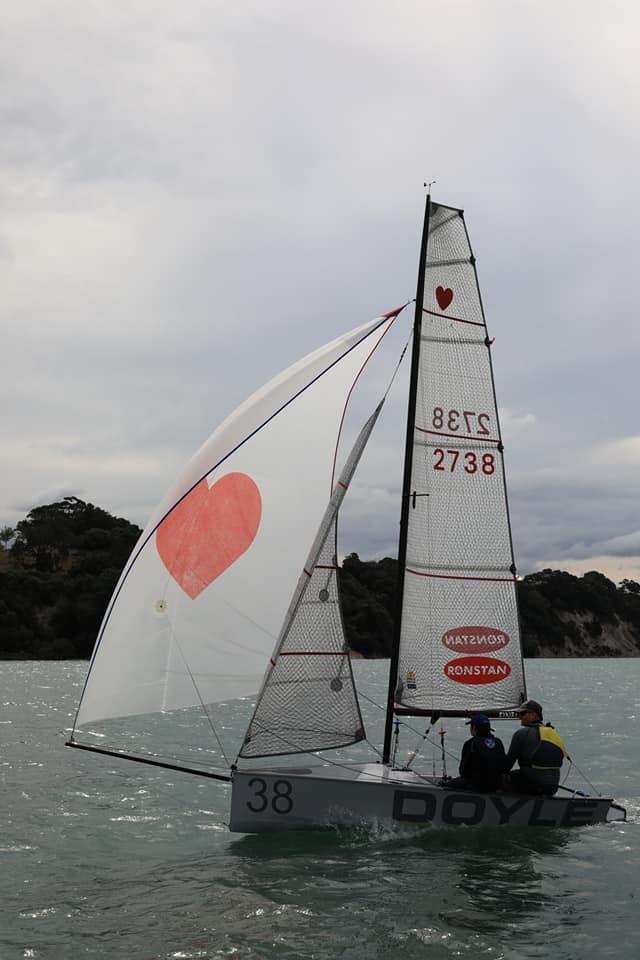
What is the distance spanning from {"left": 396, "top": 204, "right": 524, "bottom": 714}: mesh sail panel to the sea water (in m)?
1.72

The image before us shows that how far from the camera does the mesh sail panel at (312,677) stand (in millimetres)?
11219

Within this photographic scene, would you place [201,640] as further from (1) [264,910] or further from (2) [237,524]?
(1) [264,910]

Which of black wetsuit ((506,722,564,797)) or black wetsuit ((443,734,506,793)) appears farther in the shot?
black wetsuit ((506,722,564,797))

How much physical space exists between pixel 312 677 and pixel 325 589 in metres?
1.03

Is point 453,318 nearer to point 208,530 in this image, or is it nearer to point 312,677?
point 208,530

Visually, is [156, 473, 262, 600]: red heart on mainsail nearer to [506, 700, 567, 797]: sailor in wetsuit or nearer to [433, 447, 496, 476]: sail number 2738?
[433, 447, 496, 476]: sail number 2738

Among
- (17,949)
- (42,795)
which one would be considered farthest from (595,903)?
(42,795)

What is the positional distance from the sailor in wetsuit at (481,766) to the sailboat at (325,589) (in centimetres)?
17

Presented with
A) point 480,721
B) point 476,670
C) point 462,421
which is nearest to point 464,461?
point 462,421

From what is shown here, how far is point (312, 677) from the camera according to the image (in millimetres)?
11398

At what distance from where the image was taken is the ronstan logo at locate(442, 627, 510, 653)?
41.1 ft

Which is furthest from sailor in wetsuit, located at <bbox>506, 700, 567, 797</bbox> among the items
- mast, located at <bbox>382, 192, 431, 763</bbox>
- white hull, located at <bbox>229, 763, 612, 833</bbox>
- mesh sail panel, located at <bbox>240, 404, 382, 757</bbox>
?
mesh sail panel, located at <bbox>240, 404, 382, 757</bbox>

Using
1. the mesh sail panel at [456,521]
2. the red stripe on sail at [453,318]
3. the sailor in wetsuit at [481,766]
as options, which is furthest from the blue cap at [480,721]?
the red stripe on sail at [453,318]

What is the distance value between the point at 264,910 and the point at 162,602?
131 inches
